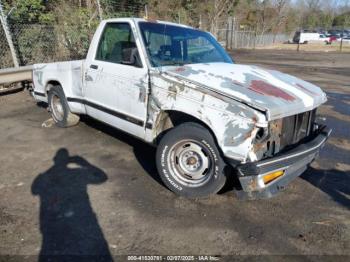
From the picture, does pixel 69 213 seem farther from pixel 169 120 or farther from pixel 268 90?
pixel 268 90

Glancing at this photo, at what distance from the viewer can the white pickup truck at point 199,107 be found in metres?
3.28

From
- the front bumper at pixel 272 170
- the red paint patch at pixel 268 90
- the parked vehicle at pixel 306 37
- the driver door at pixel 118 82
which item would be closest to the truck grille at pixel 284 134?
the front bumper at pixel 272 170

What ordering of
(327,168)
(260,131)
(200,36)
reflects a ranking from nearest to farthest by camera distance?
(260,131)
(327,168)
(200,36)

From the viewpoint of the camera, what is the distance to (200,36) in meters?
5.15

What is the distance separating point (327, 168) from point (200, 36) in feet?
8.87

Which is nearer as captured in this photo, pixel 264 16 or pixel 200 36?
pixel 200 36

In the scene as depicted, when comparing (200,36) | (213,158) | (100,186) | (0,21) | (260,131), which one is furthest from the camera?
(0,21)

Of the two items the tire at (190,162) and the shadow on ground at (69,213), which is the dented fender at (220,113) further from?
the shadow on ground at (69,213)

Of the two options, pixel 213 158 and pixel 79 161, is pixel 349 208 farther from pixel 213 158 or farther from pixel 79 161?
pixel 79 161

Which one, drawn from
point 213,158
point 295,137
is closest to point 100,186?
point 213,158

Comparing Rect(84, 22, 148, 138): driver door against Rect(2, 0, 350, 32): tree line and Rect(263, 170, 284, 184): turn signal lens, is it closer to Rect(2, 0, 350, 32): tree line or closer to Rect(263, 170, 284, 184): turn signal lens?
Rect(263, 170, 284, 184): turn signal lens

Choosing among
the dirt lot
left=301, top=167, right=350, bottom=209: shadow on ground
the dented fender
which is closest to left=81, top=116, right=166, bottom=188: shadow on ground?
the dirt lot

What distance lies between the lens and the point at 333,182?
4.34 m

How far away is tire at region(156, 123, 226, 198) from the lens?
3.56m
